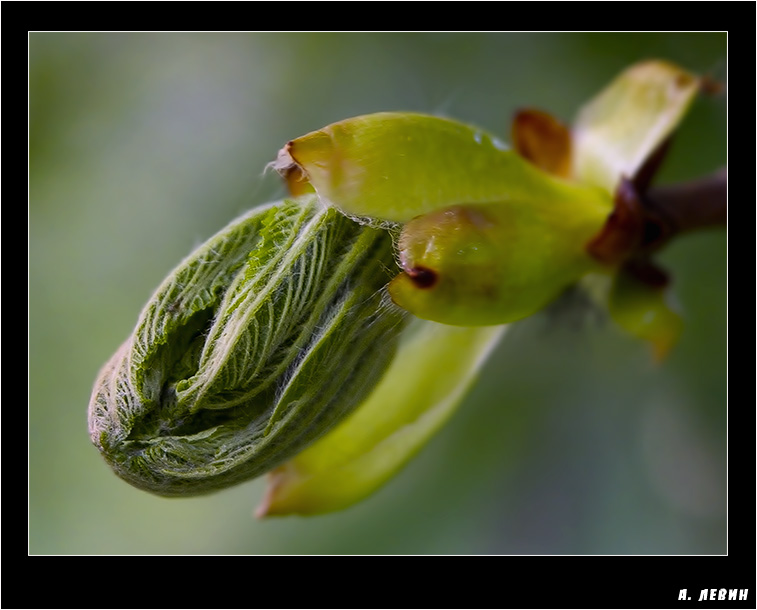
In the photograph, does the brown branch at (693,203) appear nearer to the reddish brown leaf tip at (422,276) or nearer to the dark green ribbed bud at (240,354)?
the reddish brown leaf tip at (422,276)

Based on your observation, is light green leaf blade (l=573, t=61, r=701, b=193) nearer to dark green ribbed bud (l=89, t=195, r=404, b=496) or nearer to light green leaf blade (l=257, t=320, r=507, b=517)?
light green leaf blade (l=257, t=320, r=507, b=517)

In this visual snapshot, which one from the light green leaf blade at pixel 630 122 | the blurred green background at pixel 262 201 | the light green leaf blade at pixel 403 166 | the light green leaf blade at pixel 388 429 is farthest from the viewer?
the blurred green background at pixel 262 201

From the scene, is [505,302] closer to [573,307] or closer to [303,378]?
[303,378]

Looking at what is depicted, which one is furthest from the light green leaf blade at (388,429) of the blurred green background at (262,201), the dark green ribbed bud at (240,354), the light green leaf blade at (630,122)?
the blurred green background at (262,201)

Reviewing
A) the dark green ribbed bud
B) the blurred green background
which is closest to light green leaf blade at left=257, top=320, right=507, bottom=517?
the dark green ribbed bud

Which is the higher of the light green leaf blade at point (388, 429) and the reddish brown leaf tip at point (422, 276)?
the reddish brown leaf tip at point (422, 276)

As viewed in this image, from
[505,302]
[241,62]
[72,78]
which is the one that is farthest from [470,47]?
[505,302]
